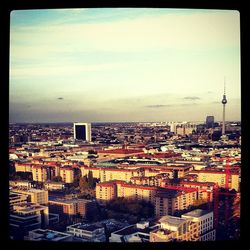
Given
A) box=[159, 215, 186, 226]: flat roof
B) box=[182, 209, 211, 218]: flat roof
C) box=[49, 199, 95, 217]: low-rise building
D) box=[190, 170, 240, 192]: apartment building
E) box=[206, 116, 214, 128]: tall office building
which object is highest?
box=[206, 116, 214, 128]: tall office building

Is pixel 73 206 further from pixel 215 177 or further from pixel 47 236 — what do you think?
pixel 215 177

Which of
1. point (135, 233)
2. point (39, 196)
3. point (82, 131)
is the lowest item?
point (135, 233)

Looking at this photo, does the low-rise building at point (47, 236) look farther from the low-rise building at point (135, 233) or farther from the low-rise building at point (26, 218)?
the low-rise building at point (135, 233)

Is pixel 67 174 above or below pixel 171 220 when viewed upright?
above

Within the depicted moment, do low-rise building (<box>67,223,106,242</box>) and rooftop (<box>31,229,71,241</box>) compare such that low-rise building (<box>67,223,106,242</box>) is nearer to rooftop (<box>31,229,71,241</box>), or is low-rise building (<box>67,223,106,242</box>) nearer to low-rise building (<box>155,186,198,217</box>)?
rooftop (<box>31,229,71,241</box>)

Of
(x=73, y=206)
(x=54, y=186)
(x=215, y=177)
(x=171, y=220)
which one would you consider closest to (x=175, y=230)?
(x=171, y=220)

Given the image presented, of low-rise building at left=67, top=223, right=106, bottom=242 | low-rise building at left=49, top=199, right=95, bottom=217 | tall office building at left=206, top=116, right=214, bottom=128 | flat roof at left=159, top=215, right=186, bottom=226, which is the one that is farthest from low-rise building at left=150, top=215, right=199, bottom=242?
tall office building at left=206, top=116, right=214, bottom=128

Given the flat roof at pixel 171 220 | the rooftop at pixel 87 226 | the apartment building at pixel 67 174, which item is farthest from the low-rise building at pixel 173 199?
the apartment building at pixel 67 174
